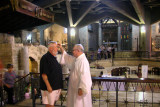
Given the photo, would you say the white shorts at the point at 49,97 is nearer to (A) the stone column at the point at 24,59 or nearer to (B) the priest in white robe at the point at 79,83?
(B) the priest in white robe at the point at 79,83

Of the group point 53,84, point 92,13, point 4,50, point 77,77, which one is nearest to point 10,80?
point 53,84

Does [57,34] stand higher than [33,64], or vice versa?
[57,34]

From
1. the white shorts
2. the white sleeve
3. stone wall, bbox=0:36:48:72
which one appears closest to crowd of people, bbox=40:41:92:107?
the white shorts

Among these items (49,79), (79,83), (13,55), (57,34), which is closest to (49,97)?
(49,79)

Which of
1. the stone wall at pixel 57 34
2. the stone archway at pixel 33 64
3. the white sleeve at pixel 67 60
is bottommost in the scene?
the stone archway at pixel 33 64

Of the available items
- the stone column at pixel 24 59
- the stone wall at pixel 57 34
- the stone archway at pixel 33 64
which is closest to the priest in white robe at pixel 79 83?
the stone column at pixel 24 59

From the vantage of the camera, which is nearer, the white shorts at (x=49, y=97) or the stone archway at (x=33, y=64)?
the white shorts at (x=49, y=97)

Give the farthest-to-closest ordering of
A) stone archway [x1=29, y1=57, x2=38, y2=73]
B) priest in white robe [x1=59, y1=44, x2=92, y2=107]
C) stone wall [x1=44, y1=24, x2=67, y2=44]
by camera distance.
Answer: stone wall [x1=44, y1=24, x2=67, y2=44] → stone archway [x1=29, y1=57, x2=38, y2=73] → priest in white robe [x1=59, y1=44, x2=92, y2=107]

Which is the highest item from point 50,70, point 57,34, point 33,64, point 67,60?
point 57,34

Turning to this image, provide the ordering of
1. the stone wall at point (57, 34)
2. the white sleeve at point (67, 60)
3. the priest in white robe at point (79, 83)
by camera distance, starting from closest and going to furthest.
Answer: the priest in white robe at point (79, 83) → the white sleeve at point (67, 60) → the stone wall at point (57, 34)

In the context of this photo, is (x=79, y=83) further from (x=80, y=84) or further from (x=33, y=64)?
(x=33, y=64)

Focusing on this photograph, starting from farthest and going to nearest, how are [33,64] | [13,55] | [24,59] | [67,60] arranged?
[33,64], [24,59], [13,55], [67,60]

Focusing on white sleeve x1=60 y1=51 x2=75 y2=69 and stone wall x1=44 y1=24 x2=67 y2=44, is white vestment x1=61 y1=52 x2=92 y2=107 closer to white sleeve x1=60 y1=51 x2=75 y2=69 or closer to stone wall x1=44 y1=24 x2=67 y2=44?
white sleeve x1=60 y1=51 x2=75 y2=69

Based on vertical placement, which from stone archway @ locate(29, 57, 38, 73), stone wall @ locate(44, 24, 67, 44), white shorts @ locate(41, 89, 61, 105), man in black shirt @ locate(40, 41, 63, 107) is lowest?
stone archway @ locate(29, 57, 38, 73)
